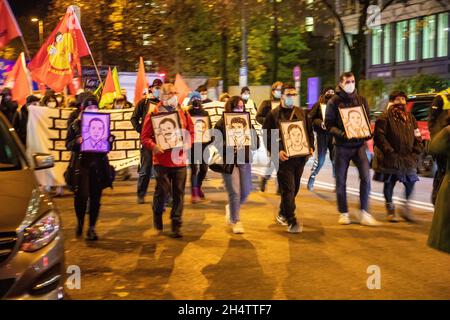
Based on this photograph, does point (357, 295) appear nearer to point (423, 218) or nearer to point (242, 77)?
point (423, 218)

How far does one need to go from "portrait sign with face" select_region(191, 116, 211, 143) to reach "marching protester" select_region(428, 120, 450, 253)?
5547 millimetres

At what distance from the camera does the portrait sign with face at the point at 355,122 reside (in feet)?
26.2

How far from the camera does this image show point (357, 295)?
17.4 feet

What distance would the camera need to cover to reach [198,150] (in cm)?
1016

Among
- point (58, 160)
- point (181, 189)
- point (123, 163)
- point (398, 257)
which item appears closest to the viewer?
point (398, 257)

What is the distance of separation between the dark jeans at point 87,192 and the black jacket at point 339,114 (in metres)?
3.21

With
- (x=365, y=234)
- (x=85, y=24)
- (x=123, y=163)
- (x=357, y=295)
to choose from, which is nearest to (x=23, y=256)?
(x=357, y=295)

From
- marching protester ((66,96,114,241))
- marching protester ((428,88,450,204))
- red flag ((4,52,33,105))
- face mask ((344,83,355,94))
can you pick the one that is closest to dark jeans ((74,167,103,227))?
marching protester ((66,96,114,241))

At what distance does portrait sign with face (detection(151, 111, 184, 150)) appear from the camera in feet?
24.4

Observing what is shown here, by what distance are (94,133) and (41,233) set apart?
10.3 feet

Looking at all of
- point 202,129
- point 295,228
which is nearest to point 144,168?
point 202,129

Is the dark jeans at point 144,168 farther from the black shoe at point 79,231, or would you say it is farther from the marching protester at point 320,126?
the marching protester at point 320,126

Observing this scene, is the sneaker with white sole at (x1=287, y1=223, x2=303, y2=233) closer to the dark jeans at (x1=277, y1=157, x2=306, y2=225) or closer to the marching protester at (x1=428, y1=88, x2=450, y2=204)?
the dark jeans at (x1=277, y1=157, x2=306, y2=225)
